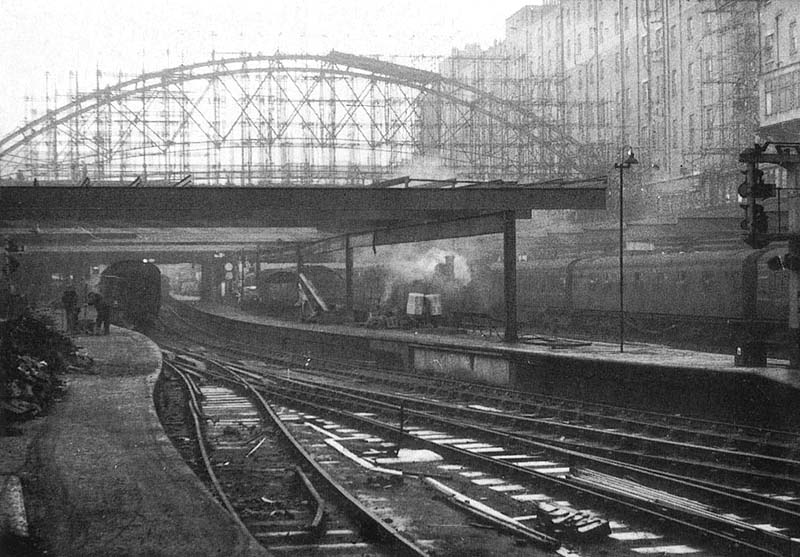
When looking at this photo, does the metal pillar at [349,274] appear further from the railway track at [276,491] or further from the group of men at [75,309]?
the railway track at [276,491]

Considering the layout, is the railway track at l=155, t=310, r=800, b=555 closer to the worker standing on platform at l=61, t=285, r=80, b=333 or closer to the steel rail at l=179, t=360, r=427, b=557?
the steel rail at l=179, t=360, r=427, b=557

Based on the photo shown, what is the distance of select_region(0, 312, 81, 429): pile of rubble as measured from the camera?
13.0 m

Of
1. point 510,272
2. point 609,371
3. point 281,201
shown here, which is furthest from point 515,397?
point 281,201

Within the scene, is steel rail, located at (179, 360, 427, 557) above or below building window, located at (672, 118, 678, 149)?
below

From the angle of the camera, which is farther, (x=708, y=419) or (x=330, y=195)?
(x=330, y=195)

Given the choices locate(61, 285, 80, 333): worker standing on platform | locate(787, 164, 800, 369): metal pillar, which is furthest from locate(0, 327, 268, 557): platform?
locate(61, 285, 80, 333): worker standing on platform

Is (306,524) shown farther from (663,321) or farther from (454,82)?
(454,82)

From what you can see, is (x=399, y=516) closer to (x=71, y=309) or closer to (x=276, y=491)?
(x=276, y=491)

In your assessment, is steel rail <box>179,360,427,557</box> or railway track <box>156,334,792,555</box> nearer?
steel rail <box>179,360,427,557</box>

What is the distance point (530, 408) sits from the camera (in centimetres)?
1602

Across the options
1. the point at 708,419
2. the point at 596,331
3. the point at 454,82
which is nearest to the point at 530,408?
the point at 708,419

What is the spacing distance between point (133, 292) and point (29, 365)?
24.3 m

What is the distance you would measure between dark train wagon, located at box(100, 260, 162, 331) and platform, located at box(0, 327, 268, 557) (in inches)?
975

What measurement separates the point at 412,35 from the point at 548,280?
25.6m
